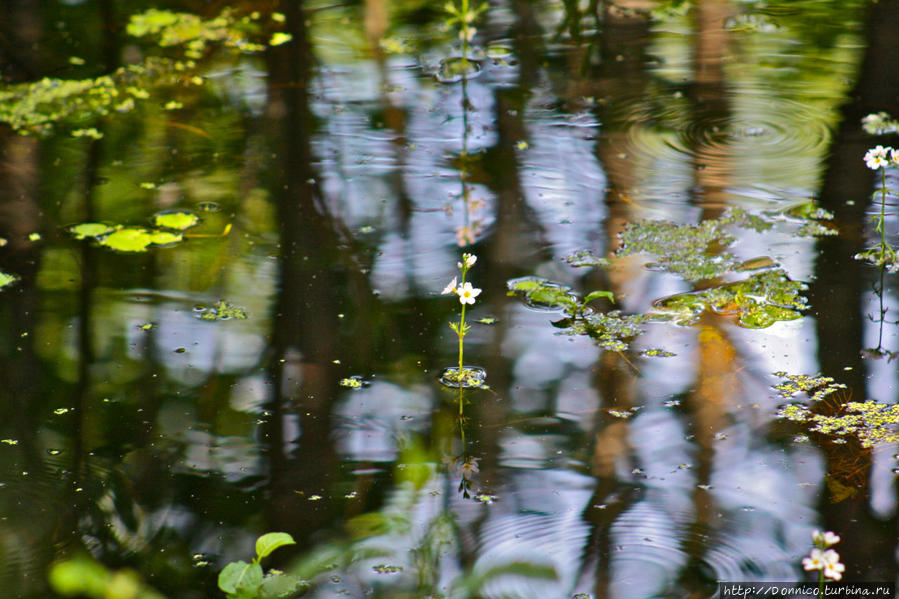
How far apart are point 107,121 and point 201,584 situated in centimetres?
238

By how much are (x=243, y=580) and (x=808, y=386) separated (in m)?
1.23

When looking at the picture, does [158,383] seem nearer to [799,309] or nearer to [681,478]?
[681,478]

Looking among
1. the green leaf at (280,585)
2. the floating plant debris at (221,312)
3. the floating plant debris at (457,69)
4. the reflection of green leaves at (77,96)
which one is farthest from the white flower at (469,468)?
the reflection of green leaves at (77,96)

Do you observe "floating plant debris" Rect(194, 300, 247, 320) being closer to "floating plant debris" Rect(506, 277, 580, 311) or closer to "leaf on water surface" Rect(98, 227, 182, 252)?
"leaf on water surface" Rect(98, 227, 182, 252)

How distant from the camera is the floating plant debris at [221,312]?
236cm

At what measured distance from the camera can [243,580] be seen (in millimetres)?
1499

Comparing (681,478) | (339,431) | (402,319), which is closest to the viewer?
(681,478)

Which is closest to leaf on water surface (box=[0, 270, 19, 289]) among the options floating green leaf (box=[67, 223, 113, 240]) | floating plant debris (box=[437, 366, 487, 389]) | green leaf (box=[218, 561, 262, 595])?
floating green leaf (box=[67, 223, 113, 240])

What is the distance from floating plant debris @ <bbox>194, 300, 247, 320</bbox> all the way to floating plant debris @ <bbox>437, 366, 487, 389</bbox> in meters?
0.61

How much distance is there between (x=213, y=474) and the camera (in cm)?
186

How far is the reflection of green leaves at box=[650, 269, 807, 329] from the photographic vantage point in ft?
7.13

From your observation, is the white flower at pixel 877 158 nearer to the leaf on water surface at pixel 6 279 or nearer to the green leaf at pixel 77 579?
the green leaf at pixel 77 579

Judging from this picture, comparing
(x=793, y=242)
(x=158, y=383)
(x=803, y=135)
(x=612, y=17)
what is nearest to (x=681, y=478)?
(x=793, y=242)

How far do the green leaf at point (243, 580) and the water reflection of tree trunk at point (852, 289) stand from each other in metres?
1.00
